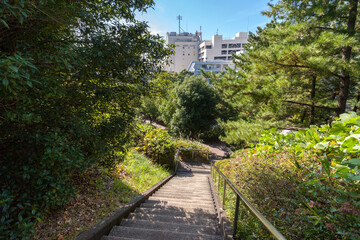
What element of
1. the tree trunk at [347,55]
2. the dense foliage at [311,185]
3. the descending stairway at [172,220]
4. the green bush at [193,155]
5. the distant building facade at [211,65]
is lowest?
the green bush at [193,155]

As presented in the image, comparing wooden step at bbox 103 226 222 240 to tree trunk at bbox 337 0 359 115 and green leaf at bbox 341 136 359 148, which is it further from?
tree trunk at bbox 337 0 359 115

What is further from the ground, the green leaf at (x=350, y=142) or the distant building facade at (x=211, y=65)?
the distant building facade at (x=211, y=65)

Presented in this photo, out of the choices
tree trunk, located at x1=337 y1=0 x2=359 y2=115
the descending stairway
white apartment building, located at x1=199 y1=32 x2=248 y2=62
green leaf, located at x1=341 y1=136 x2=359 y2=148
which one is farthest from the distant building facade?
green leaf, located at x1=341 y1=136 x2=359 y2=148

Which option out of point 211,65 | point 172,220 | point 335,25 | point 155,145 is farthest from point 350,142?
point 211,65

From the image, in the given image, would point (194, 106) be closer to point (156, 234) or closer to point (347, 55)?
point (347, 55)

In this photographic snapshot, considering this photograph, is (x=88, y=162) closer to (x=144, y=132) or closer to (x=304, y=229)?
(x=304, y=229)

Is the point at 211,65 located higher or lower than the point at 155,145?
higher

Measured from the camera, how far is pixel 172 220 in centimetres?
323

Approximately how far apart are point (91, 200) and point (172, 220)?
1558 mm

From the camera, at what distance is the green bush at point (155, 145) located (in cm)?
799

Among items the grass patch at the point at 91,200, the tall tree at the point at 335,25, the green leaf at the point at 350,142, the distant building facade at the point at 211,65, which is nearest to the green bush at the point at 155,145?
the grass patch at the point at 91,200

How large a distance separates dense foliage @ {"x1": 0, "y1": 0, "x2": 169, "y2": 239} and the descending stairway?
1.19 metres

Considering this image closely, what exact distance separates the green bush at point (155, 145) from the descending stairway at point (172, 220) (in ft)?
10.5

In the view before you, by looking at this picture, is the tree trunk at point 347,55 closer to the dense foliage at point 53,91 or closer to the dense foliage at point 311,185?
the dense foliage at point 311,185
